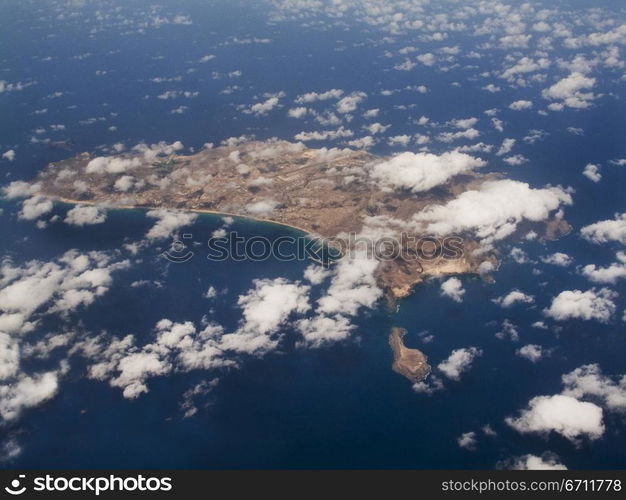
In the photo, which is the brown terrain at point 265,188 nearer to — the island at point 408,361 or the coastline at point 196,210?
the coastline at point 196,210

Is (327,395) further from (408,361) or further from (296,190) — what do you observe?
(296,190)

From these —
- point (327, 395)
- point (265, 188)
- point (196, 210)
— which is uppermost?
point (265, 188)

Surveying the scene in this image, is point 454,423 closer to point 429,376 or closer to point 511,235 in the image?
point 429,376

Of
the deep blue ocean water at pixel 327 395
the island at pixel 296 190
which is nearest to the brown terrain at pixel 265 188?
the island at pixel 296 190

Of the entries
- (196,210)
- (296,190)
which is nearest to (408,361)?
(296,190)

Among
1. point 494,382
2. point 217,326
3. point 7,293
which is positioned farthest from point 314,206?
point 7,293

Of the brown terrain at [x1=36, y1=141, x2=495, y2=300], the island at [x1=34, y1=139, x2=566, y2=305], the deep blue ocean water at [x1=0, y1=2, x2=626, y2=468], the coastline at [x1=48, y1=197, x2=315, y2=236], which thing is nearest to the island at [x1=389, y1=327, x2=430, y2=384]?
the deep blue ocean water at [x1=0, y1=2, x2=626, y2=468]

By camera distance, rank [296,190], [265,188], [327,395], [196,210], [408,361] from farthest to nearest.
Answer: [265,188] < [296,190] < [196,210] < [408,361] < [327,395]

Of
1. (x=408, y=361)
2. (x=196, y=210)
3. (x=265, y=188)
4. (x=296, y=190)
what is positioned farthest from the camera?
(x=265, y=188)
